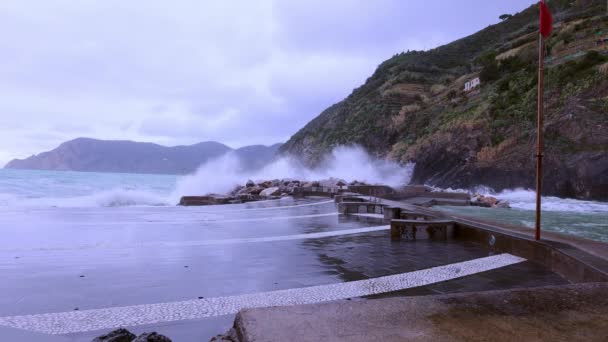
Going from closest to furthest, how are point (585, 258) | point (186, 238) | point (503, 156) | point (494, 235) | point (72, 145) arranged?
point (585, 258), point (494, 235), point (186, 238), point (503, 156), point (72, 145)

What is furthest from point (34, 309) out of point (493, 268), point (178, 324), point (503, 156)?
point (503, 156)

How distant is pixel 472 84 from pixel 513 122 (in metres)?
14.8

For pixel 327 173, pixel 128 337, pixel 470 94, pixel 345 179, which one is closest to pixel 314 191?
pixel 345 179

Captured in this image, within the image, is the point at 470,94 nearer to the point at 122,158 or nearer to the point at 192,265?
the point at 192,265

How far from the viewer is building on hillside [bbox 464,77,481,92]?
1608 inches

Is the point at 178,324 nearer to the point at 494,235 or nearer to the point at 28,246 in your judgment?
the point at 28,246

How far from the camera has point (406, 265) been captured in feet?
17.3

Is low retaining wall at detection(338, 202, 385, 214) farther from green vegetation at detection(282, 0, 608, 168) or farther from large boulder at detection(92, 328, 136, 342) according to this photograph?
green vegetation at detection(282, 0, 608, 168)

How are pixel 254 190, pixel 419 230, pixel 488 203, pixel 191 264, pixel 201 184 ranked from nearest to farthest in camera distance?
pixel 191 264 < pixel 419 230 < pixel 488 203 < pixel 254 190 < pixel 201 184

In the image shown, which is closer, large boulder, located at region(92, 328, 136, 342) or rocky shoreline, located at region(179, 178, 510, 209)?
large boulder, located at region(92, 328, 136, 342)

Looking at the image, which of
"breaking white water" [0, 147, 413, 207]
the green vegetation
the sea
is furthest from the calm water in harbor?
the green vegetation

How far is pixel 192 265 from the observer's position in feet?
17.1

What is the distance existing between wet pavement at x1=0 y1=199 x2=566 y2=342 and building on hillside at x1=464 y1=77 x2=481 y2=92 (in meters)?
36.9

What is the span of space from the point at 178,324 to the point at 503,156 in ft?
86.2
